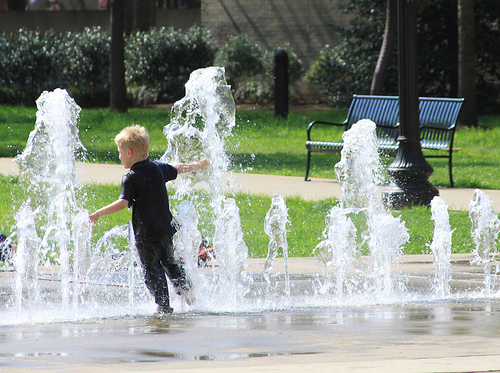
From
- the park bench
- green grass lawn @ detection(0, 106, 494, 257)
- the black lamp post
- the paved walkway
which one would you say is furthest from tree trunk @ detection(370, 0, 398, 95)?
the black lamp post

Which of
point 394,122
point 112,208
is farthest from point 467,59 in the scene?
point 112,208

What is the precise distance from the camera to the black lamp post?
10.2 m

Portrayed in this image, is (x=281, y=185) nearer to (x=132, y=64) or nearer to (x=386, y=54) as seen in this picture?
(x=386, y=54)

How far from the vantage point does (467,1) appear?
62.7 feet

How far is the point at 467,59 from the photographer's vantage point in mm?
19312

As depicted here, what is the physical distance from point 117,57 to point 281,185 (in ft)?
35.0

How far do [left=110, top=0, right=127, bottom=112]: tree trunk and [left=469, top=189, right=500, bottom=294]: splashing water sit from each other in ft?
47.1

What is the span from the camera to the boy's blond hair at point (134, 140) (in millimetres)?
5707

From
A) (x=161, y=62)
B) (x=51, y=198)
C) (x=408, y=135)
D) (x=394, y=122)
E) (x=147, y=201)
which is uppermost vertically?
(x=161, y=62)

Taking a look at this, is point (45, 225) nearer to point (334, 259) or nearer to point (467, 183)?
point (334, 259)

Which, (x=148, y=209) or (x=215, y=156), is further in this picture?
(x=215, y=156)

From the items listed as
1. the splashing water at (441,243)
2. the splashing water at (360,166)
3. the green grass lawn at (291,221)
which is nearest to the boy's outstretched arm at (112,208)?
the splashing water at (441,243)

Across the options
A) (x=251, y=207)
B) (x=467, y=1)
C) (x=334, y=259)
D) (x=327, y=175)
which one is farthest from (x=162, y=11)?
(x=334, y=259)

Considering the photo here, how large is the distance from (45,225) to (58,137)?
181 cm
